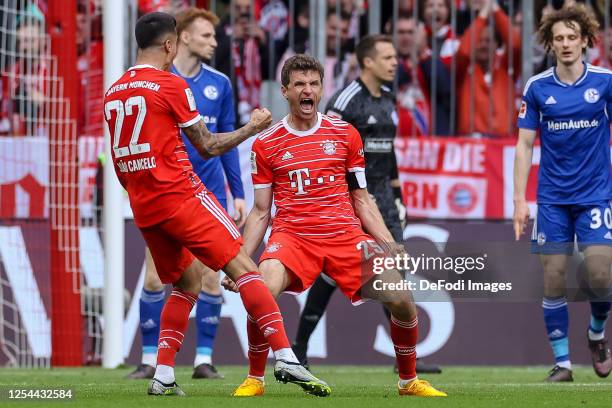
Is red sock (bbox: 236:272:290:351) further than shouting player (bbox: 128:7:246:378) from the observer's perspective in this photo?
No

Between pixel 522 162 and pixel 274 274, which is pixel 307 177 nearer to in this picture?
pixel 274 274

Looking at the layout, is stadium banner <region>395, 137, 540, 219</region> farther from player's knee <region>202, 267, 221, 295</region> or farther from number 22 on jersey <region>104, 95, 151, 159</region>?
number 22 on jersey <region>104, 95, 151, 159</region>

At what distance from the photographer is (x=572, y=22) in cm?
905

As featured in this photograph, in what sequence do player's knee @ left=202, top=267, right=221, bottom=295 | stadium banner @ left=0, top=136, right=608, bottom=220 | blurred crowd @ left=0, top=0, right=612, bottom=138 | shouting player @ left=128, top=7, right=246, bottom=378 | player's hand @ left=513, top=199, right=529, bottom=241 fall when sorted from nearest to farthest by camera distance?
player's hand @ left=513, top=199, right=529, bottom=241 < shouting player @ left=128, top=7, right=246, bottom=378 < player's knee @ left=202, top=267, right=221, bottom=295 < stadium banner @ left=0, top=136, right=608, bottom=220 < blurred crowd @ left=0, top=0, right=612, bottom=138

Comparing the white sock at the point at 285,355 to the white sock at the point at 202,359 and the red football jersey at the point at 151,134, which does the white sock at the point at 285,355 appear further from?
the white sock at the point at 202,359

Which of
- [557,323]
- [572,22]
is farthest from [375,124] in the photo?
[557,323]

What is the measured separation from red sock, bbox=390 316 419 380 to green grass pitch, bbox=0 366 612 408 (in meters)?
0.19

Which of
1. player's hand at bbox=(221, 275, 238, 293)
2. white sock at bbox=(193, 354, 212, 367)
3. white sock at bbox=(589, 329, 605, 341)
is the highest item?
player's hand at bbox=(221, 275, 238, 293)

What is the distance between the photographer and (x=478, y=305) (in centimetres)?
1159

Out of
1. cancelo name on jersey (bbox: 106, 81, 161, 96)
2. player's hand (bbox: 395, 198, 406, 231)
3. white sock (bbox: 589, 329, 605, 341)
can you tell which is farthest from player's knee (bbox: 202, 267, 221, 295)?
cancelo name on jersey (bbox: 106, 81, 161, 96)

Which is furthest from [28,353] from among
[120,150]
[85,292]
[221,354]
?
[120,150]

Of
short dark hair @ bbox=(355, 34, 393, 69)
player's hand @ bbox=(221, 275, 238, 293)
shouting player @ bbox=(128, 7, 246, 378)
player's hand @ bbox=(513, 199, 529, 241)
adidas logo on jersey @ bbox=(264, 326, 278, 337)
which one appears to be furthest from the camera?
short dark hair @ bbox=(355, 34, 393, 69)

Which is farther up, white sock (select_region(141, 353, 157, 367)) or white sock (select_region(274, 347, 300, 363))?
white sock (select_region(274, 347, 300, 363))

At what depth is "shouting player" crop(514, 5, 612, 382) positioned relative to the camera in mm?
9023
